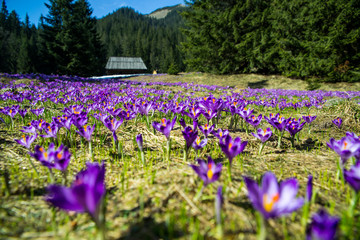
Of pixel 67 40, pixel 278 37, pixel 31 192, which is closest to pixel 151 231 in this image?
pixel 31 192

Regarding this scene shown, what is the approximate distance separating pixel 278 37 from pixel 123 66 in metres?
48.2

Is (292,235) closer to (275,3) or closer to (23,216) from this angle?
(23,216)

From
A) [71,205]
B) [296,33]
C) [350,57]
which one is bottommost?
[71,205]

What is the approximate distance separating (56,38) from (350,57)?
37.6 meters

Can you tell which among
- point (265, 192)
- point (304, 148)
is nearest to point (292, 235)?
point (265, 192)

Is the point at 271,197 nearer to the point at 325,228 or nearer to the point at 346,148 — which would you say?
the point at 325,228

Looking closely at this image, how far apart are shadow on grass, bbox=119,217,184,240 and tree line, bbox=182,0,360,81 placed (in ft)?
66.0

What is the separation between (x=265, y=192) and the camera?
871 mm

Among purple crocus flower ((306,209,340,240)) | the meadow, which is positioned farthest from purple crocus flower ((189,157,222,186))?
purple crocus flower ((306,209,340,240))

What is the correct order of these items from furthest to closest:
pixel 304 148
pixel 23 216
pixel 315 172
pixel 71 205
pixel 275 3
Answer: pixel 275 3 → pixel 304 148 → pixel 315 172 → pixel 23 216 → pixel 71 205

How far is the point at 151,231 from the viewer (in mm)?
968

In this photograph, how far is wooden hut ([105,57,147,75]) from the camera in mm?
57344

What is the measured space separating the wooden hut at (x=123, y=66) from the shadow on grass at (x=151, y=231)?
61.4 meters

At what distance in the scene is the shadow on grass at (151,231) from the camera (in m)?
0.94
